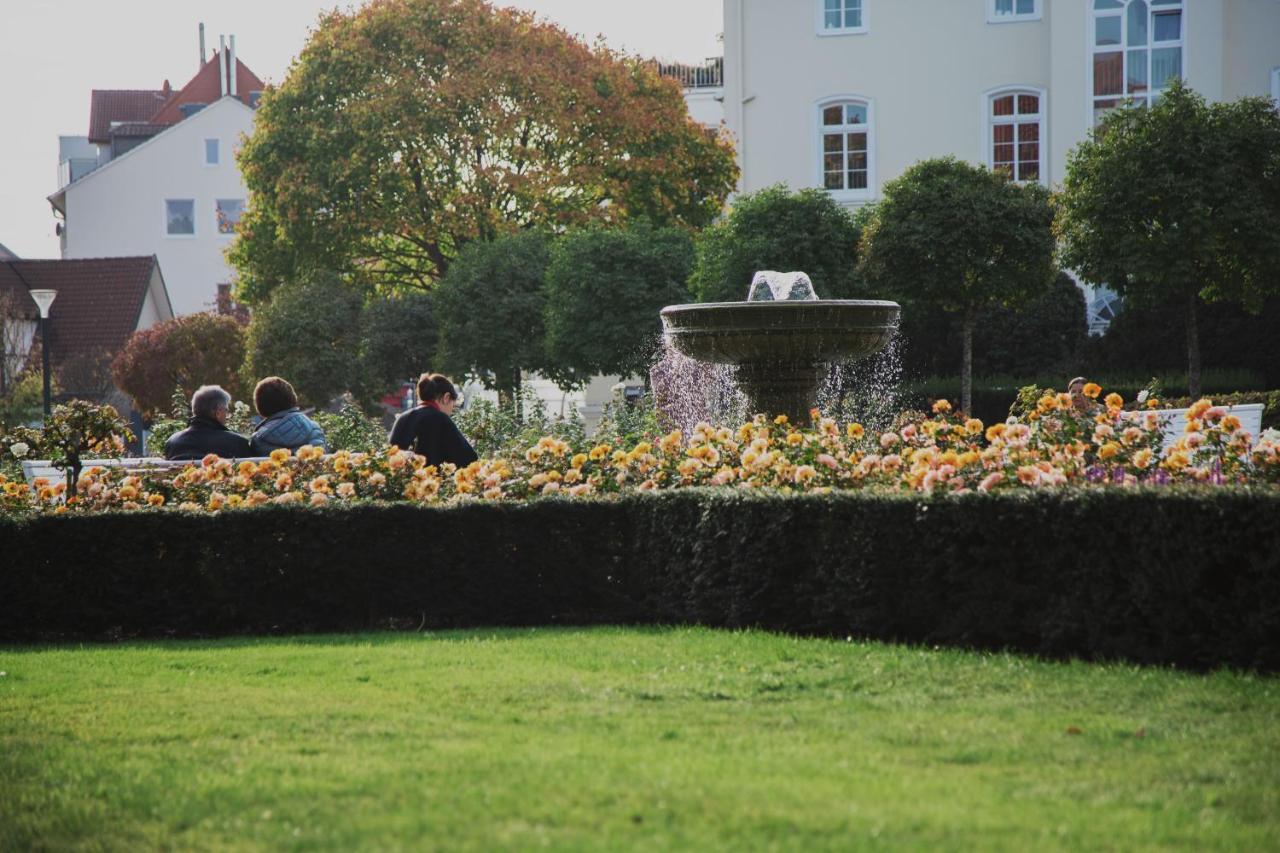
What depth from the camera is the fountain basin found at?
12.4 metres

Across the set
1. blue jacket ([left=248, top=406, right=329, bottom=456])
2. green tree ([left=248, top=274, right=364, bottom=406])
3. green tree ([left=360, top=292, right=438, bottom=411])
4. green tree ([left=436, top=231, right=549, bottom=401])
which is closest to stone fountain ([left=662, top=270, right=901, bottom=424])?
blue jacket ([left=248, top=406, right=329, bottom=456])

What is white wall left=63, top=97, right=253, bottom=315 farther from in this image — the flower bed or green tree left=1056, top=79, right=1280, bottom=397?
the flower bed

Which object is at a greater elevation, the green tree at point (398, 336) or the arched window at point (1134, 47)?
the arched window at point (1134, 47)

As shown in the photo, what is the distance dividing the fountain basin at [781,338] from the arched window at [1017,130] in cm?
Result: 2426

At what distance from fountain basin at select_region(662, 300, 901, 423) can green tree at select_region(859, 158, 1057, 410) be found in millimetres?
11804

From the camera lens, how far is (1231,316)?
28.4m

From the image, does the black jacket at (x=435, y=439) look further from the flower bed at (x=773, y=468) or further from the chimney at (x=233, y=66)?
the chimney at (x=233, y=66)

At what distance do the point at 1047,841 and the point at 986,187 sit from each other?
21958 millimetres

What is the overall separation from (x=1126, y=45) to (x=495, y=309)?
14.7m

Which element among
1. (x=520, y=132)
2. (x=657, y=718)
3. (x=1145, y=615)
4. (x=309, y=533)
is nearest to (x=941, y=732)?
(x=657, y=718)

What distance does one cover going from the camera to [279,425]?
11742mm

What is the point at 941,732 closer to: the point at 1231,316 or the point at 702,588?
the point at 702,588

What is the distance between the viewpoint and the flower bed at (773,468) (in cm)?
795

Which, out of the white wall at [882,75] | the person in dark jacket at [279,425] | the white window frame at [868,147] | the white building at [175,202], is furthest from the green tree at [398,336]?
the white building at [175,202]
